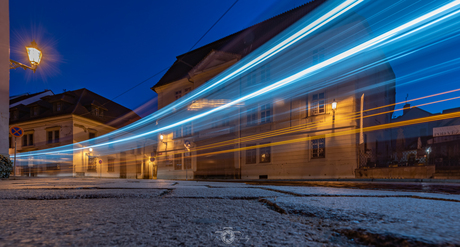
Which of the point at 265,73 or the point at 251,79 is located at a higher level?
the point at 265,73

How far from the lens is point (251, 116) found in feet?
66.1

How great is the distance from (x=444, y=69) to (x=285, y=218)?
21471 millimetres

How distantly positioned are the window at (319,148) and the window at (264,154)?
11.3 ft

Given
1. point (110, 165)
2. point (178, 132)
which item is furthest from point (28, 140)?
point (178, 132)

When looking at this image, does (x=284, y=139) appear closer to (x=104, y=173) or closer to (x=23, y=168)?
(x=104, y=173)

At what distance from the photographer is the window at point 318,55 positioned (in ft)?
51.7

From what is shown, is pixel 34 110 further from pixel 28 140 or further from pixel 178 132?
pixel 178 132

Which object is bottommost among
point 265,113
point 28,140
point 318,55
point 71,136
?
point 28,140

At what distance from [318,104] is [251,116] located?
559 centimetres

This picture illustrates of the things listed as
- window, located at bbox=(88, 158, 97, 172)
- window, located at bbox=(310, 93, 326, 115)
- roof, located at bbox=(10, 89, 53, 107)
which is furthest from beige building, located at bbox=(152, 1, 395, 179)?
roof, located at bbox=(10, 89, 53, 107)

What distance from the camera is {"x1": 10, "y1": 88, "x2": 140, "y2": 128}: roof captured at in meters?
31.6

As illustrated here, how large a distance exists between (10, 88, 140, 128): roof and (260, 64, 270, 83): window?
80.5 feet

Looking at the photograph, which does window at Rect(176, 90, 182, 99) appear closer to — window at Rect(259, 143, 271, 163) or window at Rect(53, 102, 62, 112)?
window at Rect(259, 143, 271, 163)

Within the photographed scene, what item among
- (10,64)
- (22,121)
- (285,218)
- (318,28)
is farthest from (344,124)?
(22,121)
